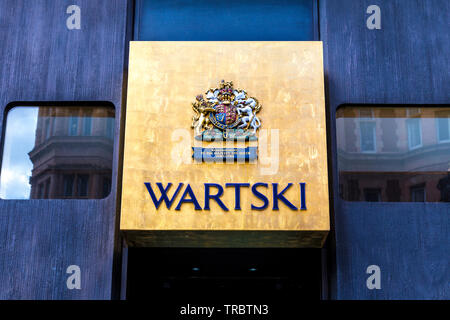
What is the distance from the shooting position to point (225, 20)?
37.4 ft

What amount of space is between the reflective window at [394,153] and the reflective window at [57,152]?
171 inches

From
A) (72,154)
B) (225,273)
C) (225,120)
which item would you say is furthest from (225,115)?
(225,273)

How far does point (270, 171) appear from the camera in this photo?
9883 millimetres

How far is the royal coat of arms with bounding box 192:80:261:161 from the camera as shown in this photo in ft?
32.7

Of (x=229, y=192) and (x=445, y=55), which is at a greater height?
(x=445, y=55)

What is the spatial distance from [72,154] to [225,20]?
13.1 ft

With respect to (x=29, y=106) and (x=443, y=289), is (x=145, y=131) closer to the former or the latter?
(x=29, y=106)

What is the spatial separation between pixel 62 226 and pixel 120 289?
1528 mm

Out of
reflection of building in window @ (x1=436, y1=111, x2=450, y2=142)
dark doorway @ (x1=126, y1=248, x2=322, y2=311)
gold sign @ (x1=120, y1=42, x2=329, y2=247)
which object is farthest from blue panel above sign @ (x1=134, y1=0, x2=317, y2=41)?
dark doorway @ (x1=126, y1=248, x2=322, y2=311)

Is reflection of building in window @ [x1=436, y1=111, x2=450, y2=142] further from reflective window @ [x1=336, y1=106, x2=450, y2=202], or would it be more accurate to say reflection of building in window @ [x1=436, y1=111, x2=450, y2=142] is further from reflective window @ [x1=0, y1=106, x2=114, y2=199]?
reflective window @ [x1=0, y1=106, x2=114, y2=199]

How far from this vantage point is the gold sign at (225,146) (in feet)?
31.8

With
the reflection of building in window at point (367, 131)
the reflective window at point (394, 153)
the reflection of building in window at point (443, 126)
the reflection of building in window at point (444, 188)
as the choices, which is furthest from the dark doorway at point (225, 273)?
the reflection of building in window at point (443, 126)
